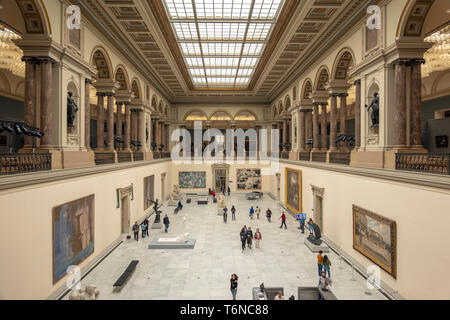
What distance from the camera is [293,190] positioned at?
768 inches

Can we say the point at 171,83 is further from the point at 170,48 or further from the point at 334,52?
the point at 334,52

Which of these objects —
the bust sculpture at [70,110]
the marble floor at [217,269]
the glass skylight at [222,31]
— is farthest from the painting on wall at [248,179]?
the bust sculpture at [70,110]

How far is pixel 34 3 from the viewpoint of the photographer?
27.5 feet

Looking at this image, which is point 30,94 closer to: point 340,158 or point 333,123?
point 340,158

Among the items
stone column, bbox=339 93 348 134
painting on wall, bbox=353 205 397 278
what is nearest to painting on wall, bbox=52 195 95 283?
painting on wall, bbox=353 205 397 278

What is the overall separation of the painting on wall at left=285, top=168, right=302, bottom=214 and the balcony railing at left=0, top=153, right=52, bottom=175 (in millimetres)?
14577

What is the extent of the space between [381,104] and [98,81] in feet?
45.8

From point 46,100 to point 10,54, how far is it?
6630 millimetres

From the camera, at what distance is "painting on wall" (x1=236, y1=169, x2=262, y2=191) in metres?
29.6

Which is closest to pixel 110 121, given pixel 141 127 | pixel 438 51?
pixel 141 127

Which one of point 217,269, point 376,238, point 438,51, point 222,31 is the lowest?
point 217,269

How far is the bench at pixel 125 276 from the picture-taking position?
28.5 feet

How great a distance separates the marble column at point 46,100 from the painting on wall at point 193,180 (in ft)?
66.9

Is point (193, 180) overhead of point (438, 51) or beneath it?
beneath
